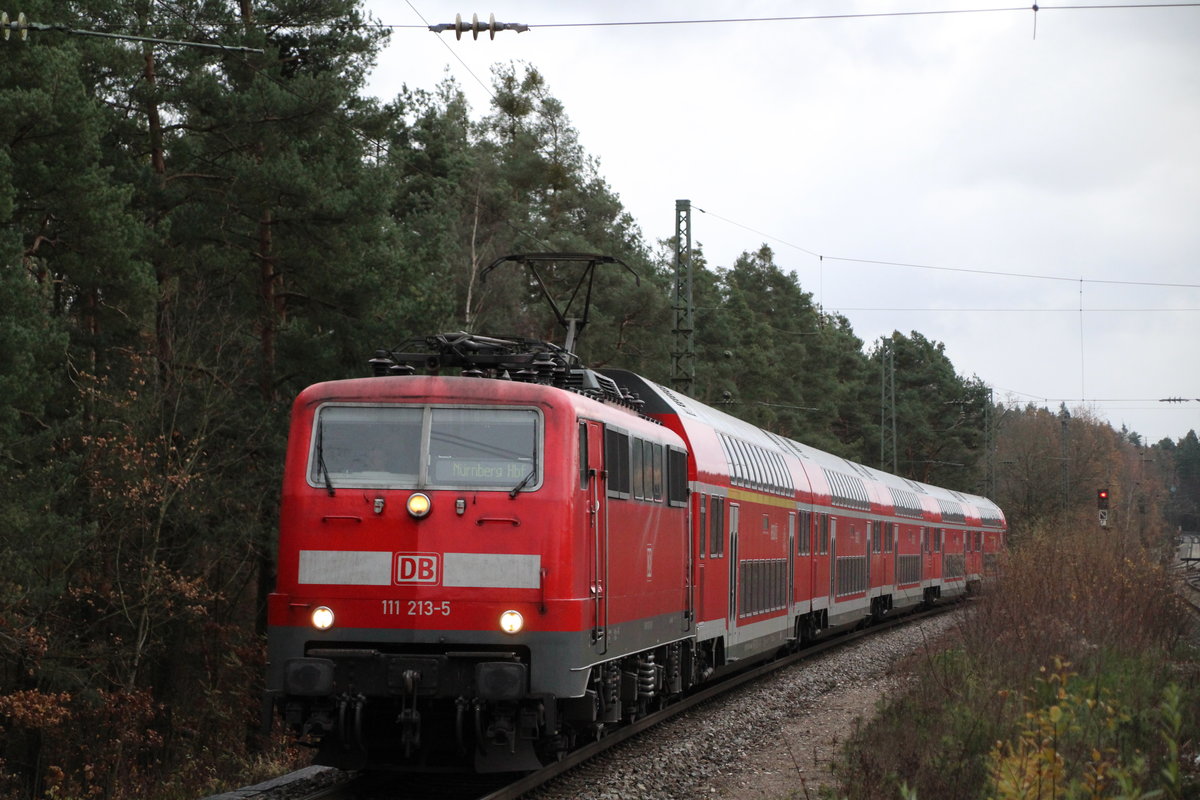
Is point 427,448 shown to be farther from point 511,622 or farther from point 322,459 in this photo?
point 511,622

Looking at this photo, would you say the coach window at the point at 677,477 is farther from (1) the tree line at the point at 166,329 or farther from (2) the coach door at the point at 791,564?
(1) the tree line at the point at 166,329

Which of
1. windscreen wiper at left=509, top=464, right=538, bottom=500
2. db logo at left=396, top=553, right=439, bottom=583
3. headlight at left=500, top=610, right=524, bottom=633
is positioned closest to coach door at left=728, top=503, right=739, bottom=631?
windscreen wiper at left=509, top=464, right=538, bottom=500

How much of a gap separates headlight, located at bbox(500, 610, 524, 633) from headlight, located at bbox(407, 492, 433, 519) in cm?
90

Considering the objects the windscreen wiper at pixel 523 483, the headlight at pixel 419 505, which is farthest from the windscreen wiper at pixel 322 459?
the windscreen wiper at pixel 523 483

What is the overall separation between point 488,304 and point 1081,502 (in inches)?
1697

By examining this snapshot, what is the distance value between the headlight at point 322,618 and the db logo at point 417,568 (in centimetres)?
53

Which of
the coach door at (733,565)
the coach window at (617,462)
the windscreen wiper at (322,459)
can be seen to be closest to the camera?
the windscreen wiper at (322,459)

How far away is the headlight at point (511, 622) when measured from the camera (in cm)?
1009

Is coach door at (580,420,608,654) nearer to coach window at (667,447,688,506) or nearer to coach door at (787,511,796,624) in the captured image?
coach window at (667,447,688,506)

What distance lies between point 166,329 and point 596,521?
18.2m

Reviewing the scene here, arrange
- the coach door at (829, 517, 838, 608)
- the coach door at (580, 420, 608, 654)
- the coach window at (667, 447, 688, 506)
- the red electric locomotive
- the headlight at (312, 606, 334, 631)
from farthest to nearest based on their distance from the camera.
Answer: the coach door at (829, 517, 838, 608)
the coach window at (667, 447, 688, 506)
the coach door at (580, 420, 608, 654)
the headlight at (312, 606, 334, 631)
the red electric locomotive

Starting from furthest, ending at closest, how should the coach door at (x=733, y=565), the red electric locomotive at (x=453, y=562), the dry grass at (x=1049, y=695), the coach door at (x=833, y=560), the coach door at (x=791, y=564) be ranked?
1. the coach door at (x=833, y=560)
2. the coach door at (x=791, y=564)
3. the coach door at (x=733, y=565)
4. the red electric locomotive at (x=453, y=562)
5. the dry grass at (x=1049, y=695)

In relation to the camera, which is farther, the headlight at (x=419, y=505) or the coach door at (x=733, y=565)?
the coach door at (x=733, y=565)

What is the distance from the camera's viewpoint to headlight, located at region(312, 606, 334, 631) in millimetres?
10172
